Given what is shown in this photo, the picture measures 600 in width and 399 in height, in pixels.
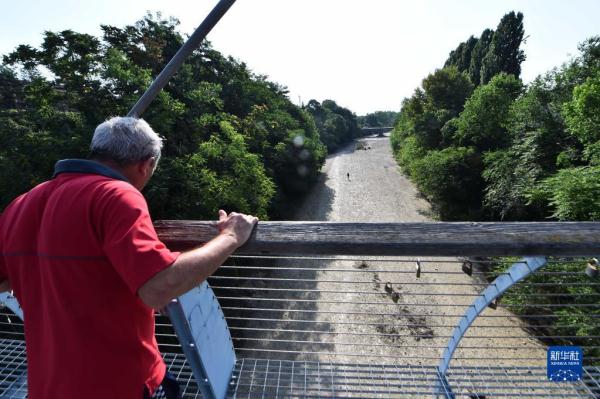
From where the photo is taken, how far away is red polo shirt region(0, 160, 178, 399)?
0.88 meters

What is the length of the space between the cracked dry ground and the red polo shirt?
0.77m

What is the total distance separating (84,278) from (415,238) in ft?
3.44

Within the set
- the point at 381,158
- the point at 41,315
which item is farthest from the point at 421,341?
the point at 381,158

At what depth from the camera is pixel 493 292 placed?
1.40m

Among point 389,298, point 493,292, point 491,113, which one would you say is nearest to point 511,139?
point 491,113

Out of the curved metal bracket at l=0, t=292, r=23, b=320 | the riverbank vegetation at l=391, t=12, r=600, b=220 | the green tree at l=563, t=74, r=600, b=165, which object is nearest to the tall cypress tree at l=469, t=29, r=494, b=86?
the riverbank vegetation at l=391, t=12, r=600, b=220

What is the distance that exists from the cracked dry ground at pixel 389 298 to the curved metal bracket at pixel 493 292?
3.1 inches

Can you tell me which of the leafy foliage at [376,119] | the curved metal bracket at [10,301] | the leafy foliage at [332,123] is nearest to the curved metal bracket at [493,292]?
the curved metal bracket at [10,301]

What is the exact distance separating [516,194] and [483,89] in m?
8.15

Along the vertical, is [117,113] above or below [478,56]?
below

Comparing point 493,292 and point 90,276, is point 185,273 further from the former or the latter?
point 493,292

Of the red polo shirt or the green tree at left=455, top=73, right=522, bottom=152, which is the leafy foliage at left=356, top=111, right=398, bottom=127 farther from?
the red polo shirt

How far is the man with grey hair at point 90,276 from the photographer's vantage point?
2.87 feet

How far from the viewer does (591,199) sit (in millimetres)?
9172
